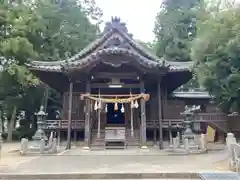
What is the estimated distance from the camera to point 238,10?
12812 mm

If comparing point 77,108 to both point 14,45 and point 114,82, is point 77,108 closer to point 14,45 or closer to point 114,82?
point 114,82

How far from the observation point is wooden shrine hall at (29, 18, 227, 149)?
16.5m

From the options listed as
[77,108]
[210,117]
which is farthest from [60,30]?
[210,117]

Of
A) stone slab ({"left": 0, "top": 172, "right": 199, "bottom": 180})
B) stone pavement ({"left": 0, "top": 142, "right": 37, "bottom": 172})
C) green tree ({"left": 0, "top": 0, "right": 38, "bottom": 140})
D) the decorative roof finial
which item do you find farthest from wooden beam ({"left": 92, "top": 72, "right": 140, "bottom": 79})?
stone slab ({"left": 0, "top": 172, "right": 199, "bottom": 180})

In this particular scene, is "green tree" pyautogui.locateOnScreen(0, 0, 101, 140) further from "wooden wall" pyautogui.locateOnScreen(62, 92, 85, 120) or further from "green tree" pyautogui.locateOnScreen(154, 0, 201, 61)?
"green tree" pyautogui.locateOnScreen(154, 0, 201, 61)

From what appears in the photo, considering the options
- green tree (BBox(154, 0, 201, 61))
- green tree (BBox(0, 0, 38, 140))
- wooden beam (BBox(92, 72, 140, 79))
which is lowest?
wooden beam (BBox(92, 72, 140, 79))

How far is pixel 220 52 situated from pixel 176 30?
18.3 meters

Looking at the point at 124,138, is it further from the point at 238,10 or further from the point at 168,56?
the point at 168,56

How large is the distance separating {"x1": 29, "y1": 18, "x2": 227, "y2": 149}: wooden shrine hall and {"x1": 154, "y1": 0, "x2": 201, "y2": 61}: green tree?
10.1m

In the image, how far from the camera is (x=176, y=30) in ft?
102

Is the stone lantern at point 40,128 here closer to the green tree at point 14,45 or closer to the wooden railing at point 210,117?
the green tree at point 14,45

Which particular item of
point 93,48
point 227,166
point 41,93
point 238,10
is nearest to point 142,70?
point 93,48

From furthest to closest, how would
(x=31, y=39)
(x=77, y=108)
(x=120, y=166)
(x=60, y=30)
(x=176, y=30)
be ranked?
(x=176, y=30) → (x=60, y=30) → (x=31, y=39) → (x=77, y=108) → (x=120, y=166)

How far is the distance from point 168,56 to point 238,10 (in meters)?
17.9
